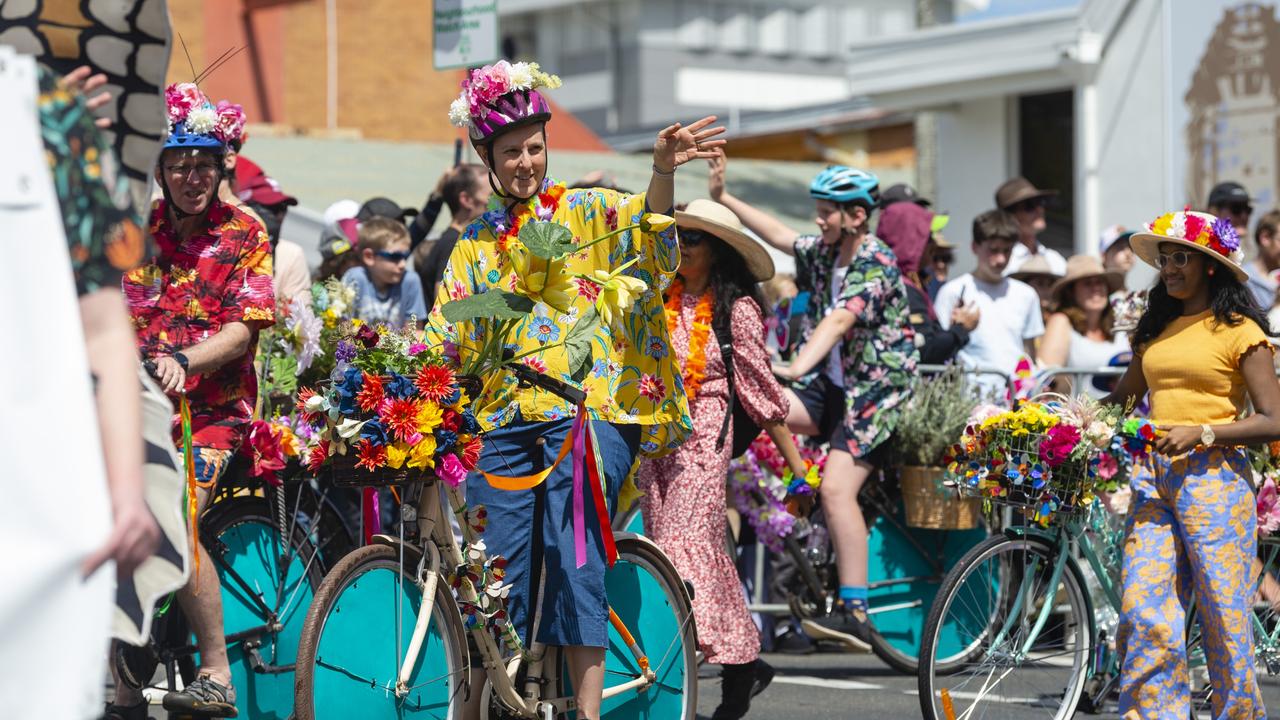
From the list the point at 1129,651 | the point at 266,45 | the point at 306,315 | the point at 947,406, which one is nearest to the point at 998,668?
the point at 1129,651

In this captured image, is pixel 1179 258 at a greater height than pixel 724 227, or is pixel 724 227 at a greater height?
pixel 724 227

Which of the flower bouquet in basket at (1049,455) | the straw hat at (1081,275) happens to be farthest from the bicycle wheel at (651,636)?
the straw hat at (1081,275)

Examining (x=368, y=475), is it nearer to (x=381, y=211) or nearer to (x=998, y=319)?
(x=381, y=211)

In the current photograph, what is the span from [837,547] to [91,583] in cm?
572

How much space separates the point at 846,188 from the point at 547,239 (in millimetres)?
3028

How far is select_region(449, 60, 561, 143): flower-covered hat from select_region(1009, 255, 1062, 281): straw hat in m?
6.25

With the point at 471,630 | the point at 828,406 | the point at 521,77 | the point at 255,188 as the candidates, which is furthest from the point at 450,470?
the point at 255,188

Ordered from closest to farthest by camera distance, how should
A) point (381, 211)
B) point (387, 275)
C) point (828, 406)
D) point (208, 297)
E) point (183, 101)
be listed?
point (208, 297)
point (183, 101)
point (828, 406)
point (387, 275)
point (381, 211)

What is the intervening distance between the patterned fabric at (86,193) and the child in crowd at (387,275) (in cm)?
582

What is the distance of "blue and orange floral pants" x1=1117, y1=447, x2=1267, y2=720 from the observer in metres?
6.36

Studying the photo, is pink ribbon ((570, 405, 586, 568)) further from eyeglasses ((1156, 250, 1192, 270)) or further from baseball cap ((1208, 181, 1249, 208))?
baseball cap ((1208, 181, 1249, 208))

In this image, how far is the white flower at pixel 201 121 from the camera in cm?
630

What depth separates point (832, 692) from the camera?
26.6 ft

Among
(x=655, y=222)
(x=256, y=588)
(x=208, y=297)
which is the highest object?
(x=655, y=222)
